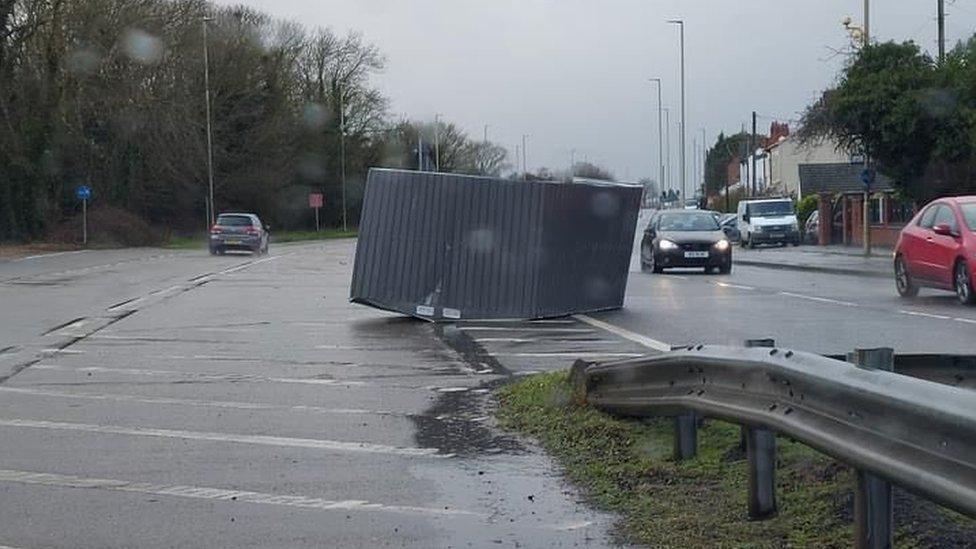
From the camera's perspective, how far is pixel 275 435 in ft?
30.7

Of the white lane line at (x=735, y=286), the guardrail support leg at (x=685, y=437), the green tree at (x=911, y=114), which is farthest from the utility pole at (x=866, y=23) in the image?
the guardrail support leg at (x=685, y=437)

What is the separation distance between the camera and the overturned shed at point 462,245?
17.6 meters

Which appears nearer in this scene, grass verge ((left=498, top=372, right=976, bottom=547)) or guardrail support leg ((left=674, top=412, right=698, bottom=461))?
grass verge ((left=498, top=372, right=976, bottom=547))

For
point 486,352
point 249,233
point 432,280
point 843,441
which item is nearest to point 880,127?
point 249,233

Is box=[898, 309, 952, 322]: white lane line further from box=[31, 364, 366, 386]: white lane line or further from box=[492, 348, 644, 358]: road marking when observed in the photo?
box=[31, 364, 366, 386]: white lane line

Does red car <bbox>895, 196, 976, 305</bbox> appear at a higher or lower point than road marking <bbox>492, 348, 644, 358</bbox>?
higher

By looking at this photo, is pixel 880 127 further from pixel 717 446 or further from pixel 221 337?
pixel 717 446

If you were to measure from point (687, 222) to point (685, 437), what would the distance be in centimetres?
2377

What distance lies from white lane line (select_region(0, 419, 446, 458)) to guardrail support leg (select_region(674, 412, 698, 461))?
5.01ft

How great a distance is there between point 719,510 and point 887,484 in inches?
55.7

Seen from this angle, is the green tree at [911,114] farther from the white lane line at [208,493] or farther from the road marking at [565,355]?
the white lane line at [208,493]

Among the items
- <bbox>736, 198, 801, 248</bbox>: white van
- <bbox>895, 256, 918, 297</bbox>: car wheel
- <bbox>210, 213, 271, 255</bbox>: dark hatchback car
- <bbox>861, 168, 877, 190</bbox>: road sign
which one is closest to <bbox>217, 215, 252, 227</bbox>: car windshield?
<bbox>210, 213, 271, 255</bbox>: dark hatchback car

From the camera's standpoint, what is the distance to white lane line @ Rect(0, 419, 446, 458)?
8820 millimetres

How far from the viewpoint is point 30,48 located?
54.0 m
